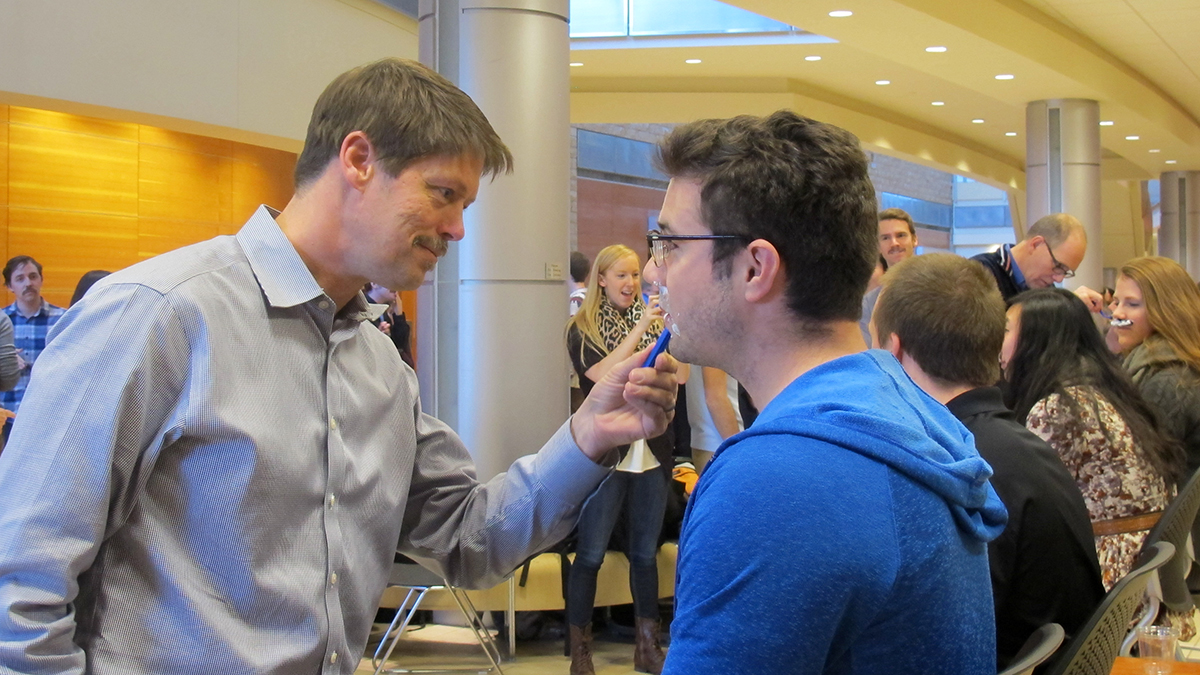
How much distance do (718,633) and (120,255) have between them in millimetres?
8529

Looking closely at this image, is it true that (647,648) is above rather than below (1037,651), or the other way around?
below

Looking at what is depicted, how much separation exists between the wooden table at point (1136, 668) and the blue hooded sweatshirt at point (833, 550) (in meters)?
1.17

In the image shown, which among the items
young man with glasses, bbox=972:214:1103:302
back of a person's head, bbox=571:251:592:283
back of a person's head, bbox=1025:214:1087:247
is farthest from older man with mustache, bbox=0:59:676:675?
back of a person's head, bbox=571:251:592:283

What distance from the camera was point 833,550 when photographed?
3.23 ft

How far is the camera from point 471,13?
463 centimetres

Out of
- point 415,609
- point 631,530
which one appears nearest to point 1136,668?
point 631,530

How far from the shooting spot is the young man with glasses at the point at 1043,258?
14.6ft

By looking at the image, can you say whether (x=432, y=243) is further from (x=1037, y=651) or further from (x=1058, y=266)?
(x=1058, y=266)

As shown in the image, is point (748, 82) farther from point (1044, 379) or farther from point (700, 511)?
point (700, 511)

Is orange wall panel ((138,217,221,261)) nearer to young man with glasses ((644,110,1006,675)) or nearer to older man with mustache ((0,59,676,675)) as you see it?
older man with mustache ((0,59,676,675))

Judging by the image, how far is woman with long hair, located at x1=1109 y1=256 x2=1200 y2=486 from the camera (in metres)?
3.86

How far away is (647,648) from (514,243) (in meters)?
1.76

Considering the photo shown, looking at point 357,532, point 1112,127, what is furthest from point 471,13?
point 1112,127

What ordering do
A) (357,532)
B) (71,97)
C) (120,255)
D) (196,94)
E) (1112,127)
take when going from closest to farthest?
(357,532) → (71,97) → (196,94) → (120,255) → (1112,127)
